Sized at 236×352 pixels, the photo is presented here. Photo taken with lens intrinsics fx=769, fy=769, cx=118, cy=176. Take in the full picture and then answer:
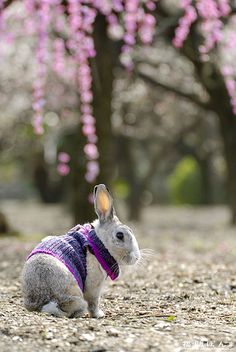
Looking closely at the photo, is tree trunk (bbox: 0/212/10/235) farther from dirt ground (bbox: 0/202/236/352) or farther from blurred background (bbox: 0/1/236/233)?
dirt ground (bbox: 0/202/236/352)

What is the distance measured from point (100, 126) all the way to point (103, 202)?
8355mm

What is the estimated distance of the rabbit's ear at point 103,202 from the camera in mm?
6137

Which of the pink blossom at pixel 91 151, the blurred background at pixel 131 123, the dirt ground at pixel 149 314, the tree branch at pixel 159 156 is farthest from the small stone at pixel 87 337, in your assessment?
the tree branch at pixel 159 156

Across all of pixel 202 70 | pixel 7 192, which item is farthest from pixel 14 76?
pixel 7 192

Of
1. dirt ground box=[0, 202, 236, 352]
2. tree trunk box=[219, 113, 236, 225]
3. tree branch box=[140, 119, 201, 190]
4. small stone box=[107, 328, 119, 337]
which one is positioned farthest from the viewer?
tree branch box=[140, 119, 201, 190]

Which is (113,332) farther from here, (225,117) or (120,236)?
(225,117)

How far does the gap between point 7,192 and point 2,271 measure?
4418cm

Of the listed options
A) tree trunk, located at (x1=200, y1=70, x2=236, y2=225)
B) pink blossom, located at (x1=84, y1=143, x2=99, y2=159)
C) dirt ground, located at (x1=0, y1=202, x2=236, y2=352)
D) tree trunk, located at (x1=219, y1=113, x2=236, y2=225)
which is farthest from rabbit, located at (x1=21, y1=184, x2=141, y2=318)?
tree trunk, located at (x1=219, y1=113, x2=236, y2=225)

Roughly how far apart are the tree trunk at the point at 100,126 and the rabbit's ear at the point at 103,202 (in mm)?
7849

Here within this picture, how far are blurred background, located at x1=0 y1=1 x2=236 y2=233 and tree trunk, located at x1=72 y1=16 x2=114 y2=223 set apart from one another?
0.02 metres

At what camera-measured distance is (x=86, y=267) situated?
6.17 m

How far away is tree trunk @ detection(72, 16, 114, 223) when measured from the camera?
46.3ft

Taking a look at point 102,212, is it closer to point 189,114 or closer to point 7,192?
point 189,114

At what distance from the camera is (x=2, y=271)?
9609 mm
